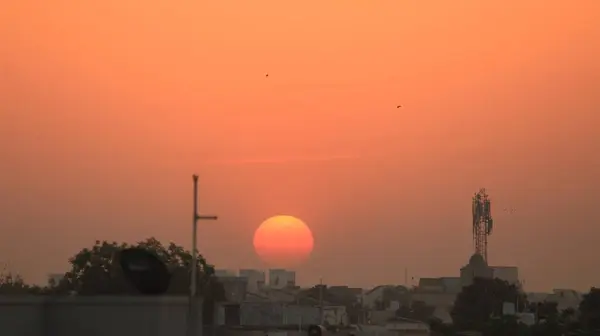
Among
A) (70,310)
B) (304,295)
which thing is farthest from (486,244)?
(70,310)

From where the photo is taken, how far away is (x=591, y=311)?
258ft

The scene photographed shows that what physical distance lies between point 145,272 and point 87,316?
209 centimetres

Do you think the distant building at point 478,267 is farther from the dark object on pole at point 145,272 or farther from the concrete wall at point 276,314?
the dark object on pole at point 145,272

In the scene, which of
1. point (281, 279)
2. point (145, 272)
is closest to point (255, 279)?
point (281, 279)

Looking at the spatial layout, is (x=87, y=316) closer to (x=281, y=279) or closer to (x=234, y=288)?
(x=234, y=288)

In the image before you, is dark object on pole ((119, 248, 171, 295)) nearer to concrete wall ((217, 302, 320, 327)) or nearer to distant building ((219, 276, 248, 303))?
concrete wall ((217, 302, 320, 327))

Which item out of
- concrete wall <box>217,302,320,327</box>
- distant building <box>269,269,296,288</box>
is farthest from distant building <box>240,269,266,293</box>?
concrete wall <box>217,302,320,327</box>

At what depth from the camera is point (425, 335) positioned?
65938 mm

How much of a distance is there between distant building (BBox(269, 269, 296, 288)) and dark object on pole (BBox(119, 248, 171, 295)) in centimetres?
10766

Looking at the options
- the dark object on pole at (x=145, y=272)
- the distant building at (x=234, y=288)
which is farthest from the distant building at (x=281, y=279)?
the dark object on pole at (x=145, y=272)

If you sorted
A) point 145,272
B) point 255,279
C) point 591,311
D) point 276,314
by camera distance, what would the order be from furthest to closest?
point 255,279 → point 591,311 → point 276,314 → point 145,272

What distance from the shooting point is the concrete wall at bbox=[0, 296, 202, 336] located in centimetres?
2212

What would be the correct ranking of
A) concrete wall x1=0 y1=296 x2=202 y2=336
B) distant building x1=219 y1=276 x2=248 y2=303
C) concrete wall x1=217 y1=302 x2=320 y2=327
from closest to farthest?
concrete wall x1=0 y1=296 x2=202 y2=336 → concrete wall x1=217 y1=302 x2=320 y2=327 → distant building x1=219 y1=276 x2=248 y2=303

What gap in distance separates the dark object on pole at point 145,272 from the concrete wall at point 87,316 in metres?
1.24
